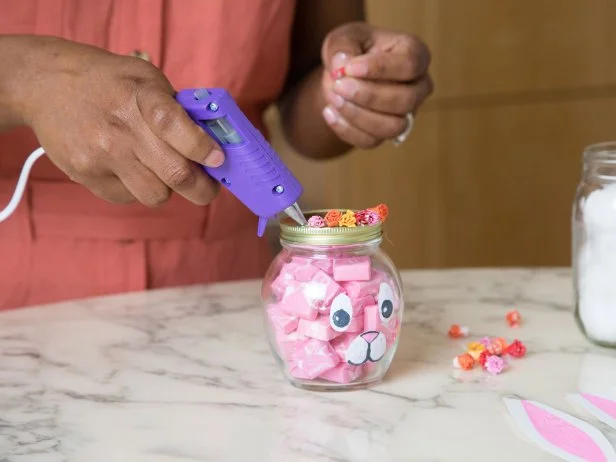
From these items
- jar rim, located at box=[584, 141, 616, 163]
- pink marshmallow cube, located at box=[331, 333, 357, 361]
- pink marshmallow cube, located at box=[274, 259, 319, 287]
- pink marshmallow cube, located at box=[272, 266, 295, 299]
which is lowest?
pink marshmallow cube, located at box=[331, 333, 357, 361]

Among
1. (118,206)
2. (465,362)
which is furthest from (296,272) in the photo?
(118,206)

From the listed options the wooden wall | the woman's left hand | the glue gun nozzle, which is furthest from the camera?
the wooden wall

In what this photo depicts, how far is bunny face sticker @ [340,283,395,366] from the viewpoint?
605 mm

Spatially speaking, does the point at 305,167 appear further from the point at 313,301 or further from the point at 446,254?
the point at 313,301

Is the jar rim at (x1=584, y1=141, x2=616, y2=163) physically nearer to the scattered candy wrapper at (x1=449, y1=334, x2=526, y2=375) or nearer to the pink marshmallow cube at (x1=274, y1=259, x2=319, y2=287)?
the scattered candy wrapper at (x1=449, y1=334, x2=526, y2=375)

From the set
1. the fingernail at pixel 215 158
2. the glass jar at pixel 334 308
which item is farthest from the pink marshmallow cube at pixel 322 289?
the fingernail at pixel 215 158

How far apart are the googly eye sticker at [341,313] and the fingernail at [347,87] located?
0.32m

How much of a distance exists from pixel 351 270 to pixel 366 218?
49mm

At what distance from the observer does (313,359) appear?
62 centimetres

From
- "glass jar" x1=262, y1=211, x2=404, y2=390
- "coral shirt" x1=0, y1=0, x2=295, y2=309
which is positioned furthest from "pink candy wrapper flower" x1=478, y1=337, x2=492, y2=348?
"coral shirt" x1=0, y1=0, x2=295, y2=309

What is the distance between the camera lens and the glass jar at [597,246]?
0.70 m

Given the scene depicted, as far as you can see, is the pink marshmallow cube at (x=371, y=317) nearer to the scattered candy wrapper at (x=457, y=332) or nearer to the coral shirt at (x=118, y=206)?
the scattered candy wrapper at (x=457, y=332)

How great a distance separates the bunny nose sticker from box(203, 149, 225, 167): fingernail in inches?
6.5

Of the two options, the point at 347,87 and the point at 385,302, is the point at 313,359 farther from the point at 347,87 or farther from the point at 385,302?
the point at 347,87
